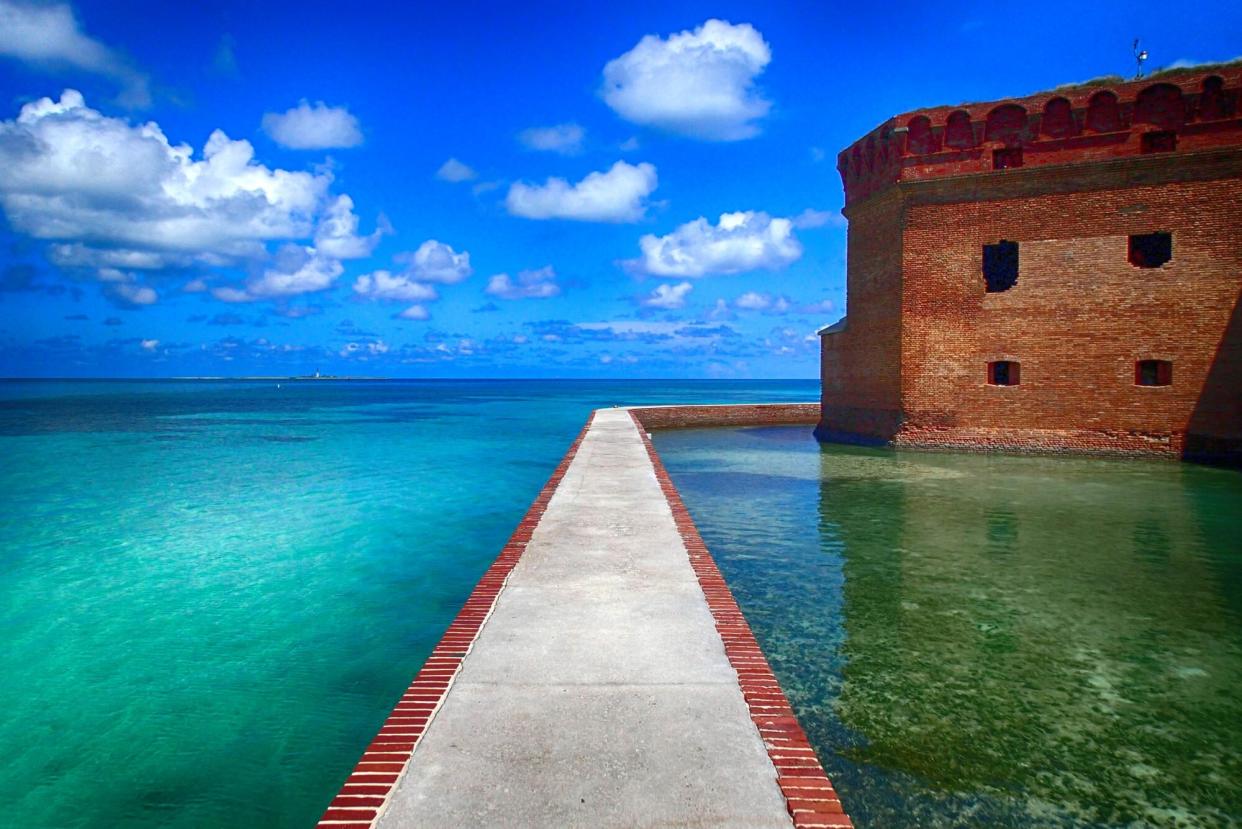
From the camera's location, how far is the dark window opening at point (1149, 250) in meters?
14.7

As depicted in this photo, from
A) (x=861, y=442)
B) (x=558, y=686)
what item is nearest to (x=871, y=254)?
(x=861, y=442)

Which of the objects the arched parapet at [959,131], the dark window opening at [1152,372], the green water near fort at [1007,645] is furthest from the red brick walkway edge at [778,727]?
the arched parapet at [959,131]

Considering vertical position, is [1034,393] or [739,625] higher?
[1034,393]

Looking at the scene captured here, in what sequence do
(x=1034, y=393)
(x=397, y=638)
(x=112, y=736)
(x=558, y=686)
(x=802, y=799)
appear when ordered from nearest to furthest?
(x=802, y=799), (x=558, y=686), (x=112, y=736), (x=397, y=638), (x=1034, y=393)

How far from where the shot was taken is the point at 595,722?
3014mm

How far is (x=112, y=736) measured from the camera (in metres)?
4.43

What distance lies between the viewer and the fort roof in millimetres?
14148

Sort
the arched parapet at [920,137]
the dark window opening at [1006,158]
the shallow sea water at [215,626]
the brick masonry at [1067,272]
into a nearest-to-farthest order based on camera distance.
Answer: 1. the shallow sea water at [215,626]
2. the brick masonry at [1067,272]
3. the dark window opening at [1006,158]
4. the arched parapet at [920,137]

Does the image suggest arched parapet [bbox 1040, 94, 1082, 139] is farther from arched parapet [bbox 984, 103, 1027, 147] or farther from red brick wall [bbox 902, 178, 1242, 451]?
red brick wall [bbox 902, 178, 1242, 451]

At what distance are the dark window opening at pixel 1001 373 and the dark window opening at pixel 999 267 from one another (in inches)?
66.1

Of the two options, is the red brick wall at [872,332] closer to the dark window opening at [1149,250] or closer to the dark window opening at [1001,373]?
the dark window opening at [1001,373]

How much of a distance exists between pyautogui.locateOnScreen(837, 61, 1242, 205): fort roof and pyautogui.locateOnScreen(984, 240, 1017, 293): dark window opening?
1.84m

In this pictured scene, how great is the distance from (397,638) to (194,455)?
1914cm

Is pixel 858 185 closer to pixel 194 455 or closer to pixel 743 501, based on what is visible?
pixel 743 501
